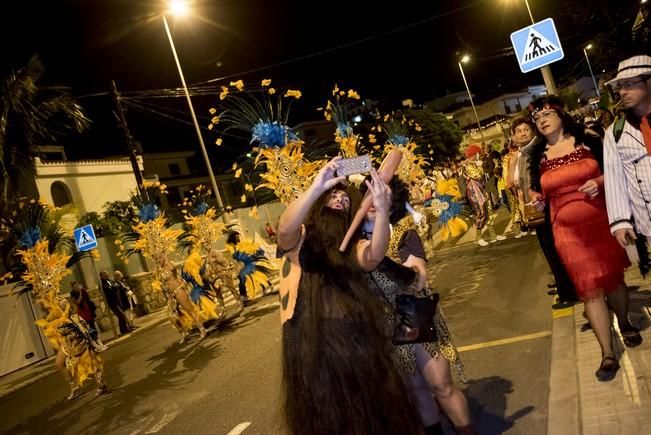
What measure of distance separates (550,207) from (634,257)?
2.38ft

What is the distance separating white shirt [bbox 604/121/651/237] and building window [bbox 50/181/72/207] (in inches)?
1034

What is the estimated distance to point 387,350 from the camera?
2.56 m

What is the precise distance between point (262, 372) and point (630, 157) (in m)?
4.62

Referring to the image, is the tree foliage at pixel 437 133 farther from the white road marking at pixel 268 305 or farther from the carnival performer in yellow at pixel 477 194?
the white road marking at pixel 268 305

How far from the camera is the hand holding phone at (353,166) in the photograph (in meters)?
2.30

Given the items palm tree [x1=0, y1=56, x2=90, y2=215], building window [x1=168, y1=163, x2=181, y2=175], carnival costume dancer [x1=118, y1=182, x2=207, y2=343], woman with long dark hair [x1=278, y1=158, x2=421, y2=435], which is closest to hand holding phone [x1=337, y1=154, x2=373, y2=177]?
woman with long dark hair [x1=278, y1=158, x2=421, y2=435]

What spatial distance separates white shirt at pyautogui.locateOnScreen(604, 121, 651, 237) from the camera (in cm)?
309

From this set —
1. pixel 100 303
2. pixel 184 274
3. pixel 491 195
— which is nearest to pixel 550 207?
pixel 184 274

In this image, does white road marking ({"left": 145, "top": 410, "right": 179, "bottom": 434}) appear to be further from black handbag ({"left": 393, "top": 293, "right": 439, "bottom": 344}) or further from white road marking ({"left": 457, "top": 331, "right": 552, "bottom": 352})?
black handbag ({"left": 393, "top": 293, "right": 439, "bottom": 344})

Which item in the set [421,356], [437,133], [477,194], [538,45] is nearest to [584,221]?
[421,356]

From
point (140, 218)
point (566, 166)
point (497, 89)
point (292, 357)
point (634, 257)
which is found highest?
point (497, 89)

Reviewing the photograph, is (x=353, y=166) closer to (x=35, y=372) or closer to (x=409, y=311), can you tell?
(x=409, y=311)

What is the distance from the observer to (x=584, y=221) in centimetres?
354

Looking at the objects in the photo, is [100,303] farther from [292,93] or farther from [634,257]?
[634,257]
